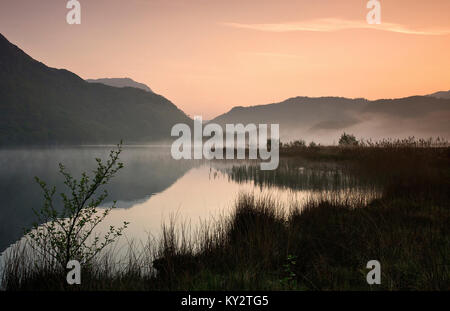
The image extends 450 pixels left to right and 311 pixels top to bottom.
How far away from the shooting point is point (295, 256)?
5.50 m

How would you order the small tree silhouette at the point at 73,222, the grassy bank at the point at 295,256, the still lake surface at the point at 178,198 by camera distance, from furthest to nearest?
the still lake surface at the point at 178,198 → the small tree silhouette at the point at 73,222 → the grassy bank at the point at 295,256

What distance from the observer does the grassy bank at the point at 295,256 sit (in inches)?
192

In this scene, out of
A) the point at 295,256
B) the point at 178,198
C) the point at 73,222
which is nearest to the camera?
the point at 73,222

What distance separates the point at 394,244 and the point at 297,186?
40.8 feet

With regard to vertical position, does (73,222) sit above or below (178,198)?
→ above

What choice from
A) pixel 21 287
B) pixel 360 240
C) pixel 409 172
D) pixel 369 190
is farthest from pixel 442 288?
pixel 409 172

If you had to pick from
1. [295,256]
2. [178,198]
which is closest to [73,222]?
[295,256]

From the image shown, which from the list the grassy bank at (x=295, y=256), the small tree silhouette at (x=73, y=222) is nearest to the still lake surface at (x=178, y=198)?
the grassy bank at (x=295, y=256)

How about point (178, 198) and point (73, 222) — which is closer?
point (73, 222)

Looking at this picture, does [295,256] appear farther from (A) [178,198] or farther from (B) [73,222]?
(A) [178,198]

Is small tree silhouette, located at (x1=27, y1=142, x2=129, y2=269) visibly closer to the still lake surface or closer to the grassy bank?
the grassy bank

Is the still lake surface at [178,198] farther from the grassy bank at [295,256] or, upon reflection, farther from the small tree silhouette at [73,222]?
the small tree silhouette at [73,222]
